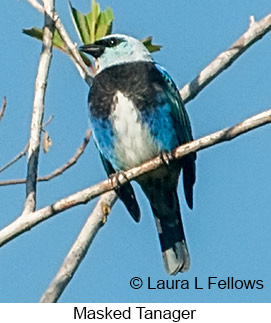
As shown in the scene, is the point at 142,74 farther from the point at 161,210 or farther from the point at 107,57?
the point at 161,210

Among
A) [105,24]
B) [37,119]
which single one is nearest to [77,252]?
[37,119]

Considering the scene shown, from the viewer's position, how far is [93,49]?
553cm

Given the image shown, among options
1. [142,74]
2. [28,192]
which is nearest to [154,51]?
[142,74]

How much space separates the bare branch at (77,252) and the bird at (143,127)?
560 mm

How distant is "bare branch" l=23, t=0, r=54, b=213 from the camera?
4.24 metres

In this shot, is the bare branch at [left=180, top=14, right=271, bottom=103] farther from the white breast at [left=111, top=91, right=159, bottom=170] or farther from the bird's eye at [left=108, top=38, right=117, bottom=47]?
the bird's eye at [left=108, top=38, right=117, bottom=47]

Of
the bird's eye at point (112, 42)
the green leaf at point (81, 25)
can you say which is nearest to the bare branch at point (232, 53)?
the green leaf at point (81, 25)

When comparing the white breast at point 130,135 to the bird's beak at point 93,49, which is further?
the bird's beak at point 93,49

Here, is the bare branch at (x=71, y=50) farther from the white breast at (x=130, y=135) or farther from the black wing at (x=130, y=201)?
the black wing at (x=130, y=201)

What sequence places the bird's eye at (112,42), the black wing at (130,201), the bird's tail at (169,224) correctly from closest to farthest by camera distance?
1. the black wing at (130,201)
2. the bird's tail at (169,224)
3. the bird's eye at (112,42)

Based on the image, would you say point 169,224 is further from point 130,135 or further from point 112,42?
point 112,42

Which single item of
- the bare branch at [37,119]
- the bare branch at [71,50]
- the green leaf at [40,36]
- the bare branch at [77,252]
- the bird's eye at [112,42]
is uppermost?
the bird's eye at [112,42]

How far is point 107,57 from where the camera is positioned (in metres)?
5.70

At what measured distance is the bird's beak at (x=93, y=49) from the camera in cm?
547
